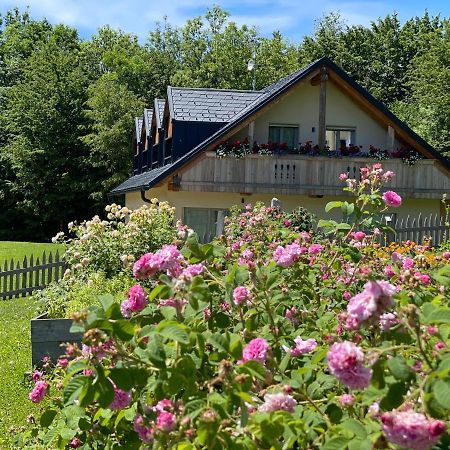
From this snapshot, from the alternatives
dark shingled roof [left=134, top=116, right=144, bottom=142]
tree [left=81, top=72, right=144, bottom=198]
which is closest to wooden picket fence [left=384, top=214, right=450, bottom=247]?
dark shingled roof [left=134, top=116, right=144, bottom=142]

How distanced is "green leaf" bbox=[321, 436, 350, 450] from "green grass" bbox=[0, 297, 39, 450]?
2771mm

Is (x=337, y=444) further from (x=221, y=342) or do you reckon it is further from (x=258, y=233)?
(x=258, y=233)

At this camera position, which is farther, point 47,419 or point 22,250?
point 22,250

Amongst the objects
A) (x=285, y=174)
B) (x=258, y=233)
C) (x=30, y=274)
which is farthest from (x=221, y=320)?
(x=285, y=174)

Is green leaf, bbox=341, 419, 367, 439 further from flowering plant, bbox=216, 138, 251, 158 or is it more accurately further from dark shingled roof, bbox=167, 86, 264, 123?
dark shingled roof, bbox=167, 86, 264, 123

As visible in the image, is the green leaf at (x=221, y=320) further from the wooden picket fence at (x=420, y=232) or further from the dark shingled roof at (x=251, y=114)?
the dark shingled roof at (x=251, y=114)

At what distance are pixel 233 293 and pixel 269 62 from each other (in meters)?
37.9

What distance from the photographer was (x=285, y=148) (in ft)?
63.7

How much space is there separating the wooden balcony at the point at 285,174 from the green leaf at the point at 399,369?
17.1 meters

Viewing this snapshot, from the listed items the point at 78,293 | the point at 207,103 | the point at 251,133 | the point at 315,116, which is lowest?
the point at 78,293

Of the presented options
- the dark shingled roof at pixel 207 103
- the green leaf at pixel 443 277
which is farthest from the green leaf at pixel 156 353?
the dark shingled roof at pixel 207 103

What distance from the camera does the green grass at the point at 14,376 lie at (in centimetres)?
540

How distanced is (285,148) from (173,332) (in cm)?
1781

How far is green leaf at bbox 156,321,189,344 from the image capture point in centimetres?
184
